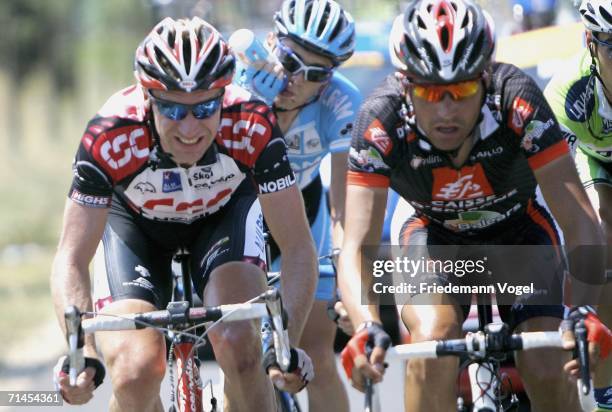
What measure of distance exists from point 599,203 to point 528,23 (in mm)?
7628

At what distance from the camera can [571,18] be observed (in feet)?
46.5

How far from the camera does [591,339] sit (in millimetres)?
4953

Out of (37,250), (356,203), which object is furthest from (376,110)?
(37,250)

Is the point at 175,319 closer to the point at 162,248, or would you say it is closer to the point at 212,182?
the point at 212,182

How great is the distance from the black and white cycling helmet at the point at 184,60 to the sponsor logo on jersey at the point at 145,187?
496mm

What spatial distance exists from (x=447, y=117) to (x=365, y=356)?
110 centimetres

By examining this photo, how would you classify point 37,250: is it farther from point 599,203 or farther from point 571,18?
point 599,203

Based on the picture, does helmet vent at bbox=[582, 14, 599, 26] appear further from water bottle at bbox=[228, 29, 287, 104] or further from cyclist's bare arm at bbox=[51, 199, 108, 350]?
cyclist's bare arm at bbox=[51, 199, 108, 350]

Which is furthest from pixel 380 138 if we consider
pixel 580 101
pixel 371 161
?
pixel 580 101

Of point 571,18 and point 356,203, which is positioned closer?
point 356,203

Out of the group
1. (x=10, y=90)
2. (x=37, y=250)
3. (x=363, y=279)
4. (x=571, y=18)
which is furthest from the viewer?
(x=10, y=90)

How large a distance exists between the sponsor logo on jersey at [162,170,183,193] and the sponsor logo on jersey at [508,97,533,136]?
5.21ft

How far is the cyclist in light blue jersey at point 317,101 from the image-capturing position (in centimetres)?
759

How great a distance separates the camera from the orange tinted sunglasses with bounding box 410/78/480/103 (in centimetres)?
547
